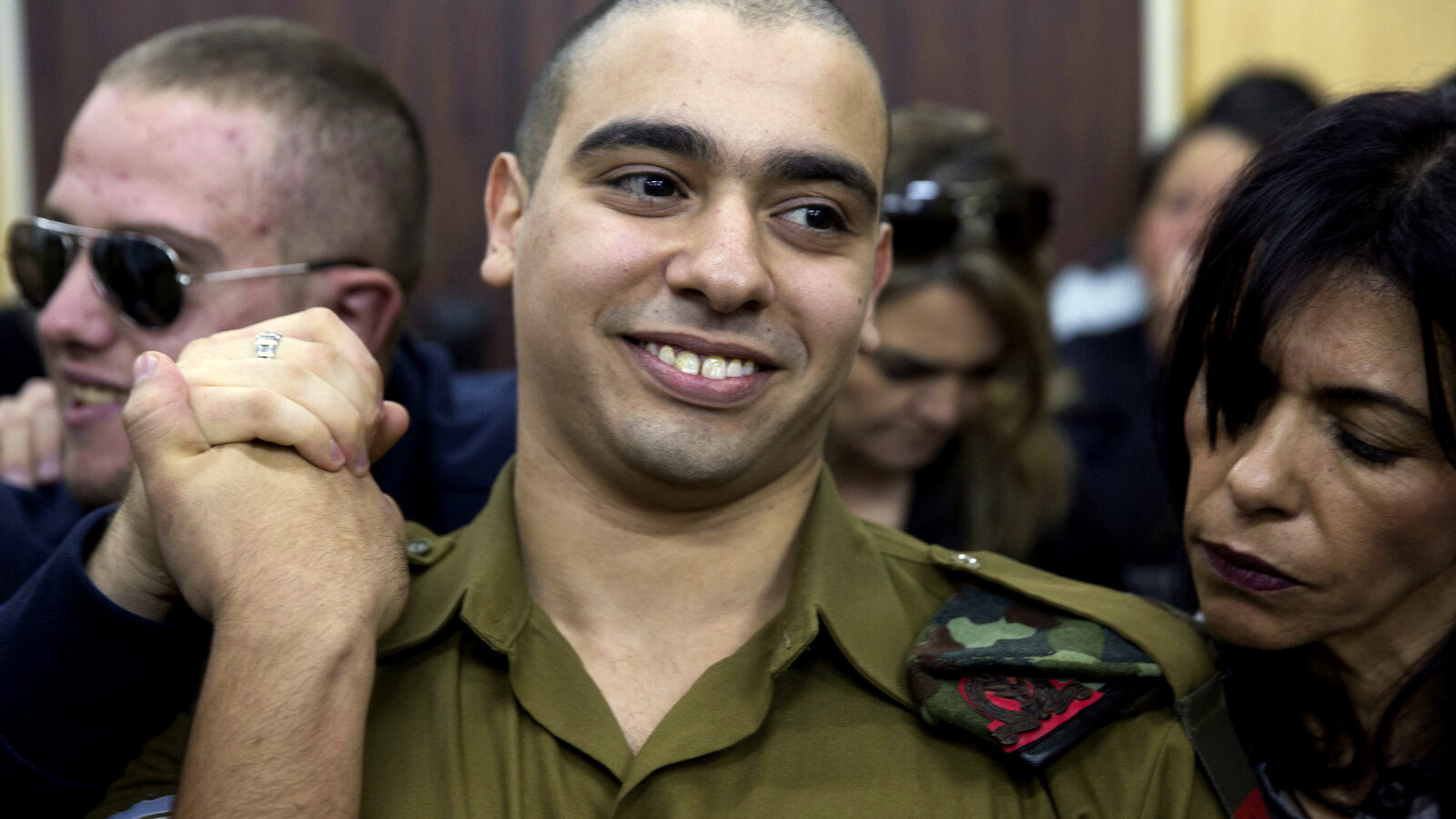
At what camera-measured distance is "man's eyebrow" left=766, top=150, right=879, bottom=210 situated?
64.9 inches

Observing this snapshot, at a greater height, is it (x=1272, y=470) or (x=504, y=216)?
(x=504, y=216)

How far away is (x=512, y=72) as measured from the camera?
3.68 m

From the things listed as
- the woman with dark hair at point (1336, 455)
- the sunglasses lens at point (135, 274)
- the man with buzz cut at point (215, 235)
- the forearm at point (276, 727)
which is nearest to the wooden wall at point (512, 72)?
the man with buzz cut at point (215, 235)

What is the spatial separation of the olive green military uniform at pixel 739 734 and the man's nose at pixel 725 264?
0.33 meters

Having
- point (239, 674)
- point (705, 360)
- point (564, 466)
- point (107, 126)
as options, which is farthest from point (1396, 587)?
point (107, 126)

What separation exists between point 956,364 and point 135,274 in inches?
59.5

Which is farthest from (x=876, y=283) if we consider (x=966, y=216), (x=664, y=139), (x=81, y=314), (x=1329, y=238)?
(x=81, y=314)

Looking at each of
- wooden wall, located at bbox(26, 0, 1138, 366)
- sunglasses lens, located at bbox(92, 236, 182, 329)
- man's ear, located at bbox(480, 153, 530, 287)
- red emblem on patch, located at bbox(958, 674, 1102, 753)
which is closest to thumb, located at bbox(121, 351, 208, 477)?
man's ear, located at bbox(480, 153, 530, 287)

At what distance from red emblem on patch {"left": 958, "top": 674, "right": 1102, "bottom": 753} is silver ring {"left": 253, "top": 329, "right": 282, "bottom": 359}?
833 millimetres

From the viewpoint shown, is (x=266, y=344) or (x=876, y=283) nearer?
(x=266, y=344)

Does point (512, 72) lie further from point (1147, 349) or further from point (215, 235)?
point (1147, 349)

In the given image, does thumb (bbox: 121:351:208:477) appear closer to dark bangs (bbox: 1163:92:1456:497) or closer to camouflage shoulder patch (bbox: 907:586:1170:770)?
camouflage shoulder patch (bbox: 907:586:1170:770)

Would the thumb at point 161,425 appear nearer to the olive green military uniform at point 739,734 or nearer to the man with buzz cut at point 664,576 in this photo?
the man with buzz cut at point 664,576

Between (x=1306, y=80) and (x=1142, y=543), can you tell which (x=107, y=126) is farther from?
(x=1306, y=80)
